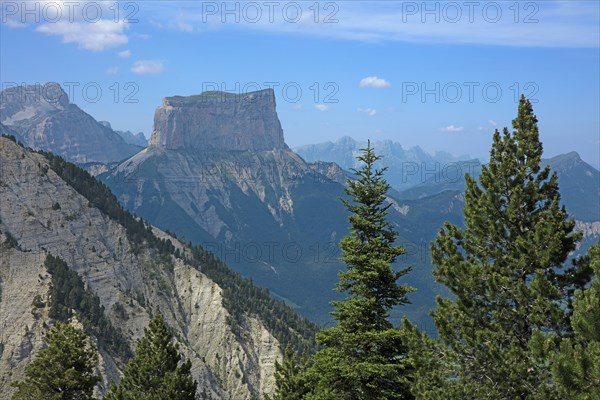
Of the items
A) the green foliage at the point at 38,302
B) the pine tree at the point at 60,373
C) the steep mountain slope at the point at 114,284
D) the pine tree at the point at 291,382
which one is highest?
the steep mountain slope at the point at 114,284

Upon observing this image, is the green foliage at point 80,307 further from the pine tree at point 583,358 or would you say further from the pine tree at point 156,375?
the pine tree at point 583,358

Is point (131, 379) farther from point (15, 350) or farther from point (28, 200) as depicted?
point (28, 200)

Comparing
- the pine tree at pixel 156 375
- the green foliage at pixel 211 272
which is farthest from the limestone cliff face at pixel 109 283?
the pine tree at pixel 156 375

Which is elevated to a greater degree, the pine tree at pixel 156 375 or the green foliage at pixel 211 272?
the green foliage at pixel 211 272

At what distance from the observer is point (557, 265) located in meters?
20.7

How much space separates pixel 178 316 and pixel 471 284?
133431 mm

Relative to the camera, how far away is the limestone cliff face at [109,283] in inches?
4390

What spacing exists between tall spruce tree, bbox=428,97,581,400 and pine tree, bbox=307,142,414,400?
4527 mm

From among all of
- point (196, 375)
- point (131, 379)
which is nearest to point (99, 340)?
point (196, 375)

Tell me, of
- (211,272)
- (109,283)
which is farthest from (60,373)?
(211,272)

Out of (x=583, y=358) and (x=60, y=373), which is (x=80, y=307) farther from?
(x=583, y=358)

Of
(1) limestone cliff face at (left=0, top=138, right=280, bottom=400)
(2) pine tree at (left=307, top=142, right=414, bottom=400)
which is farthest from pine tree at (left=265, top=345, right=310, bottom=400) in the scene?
(1) limestone cliff face at (left=0, top=138, right=280, bottom=400)

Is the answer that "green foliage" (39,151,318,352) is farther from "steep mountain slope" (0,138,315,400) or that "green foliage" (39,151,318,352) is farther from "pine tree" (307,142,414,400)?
"pine tree" (307,142,414,400)

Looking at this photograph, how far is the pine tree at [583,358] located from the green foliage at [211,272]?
12759 centimetres
